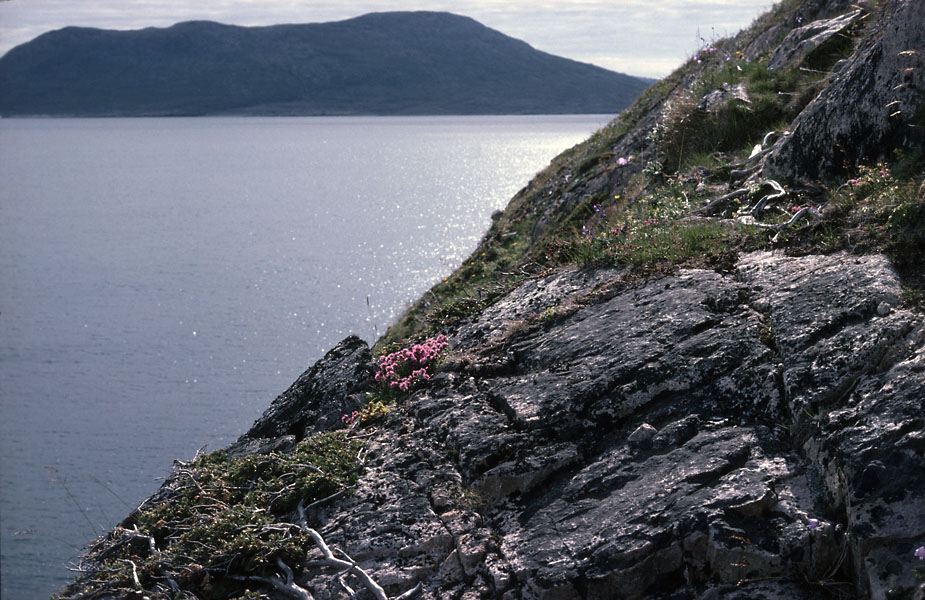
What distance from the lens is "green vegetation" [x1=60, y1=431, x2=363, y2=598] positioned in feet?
17.9

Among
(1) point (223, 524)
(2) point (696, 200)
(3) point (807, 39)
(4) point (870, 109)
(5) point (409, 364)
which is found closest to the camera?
(1) point (223, 524)

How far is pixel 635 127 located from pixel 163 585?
56.8 feet

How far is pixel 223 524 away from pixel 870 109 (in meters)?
8.52

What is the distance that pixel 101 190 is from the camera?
9781 centimetres

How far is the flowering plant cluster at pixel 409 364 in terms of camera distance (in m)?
7.77

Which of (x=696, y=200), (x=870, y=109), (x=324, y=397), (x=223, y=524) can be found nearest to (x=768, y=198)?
(x=870, y=109)

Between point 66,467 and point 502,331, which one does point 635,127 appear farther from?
point 66,467

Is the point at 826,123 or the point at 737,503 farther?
the point at 826,123

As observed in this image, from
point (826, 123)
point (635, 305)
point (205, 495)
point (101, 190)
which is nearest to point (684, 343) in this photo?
point (635, 305)

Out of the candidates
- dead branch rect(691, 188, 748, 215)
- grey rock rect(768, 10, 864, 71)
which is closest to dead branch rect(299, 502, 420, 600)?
dead branch rect(691, 188, 748, 215)

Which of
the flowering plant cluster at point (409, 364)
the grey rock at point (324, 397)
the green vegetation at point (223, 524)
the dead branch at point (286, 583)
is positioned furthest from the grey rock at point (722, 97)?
the dead branch at point (286, 583)

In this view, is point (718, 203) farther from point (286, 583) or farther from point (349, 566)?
point (286, 583)

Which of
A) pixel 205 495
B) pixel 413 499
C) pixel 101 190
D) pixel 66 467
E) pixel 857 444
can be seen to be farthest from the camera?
pixel 101 190

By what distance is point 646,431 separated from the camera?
18.3ft
